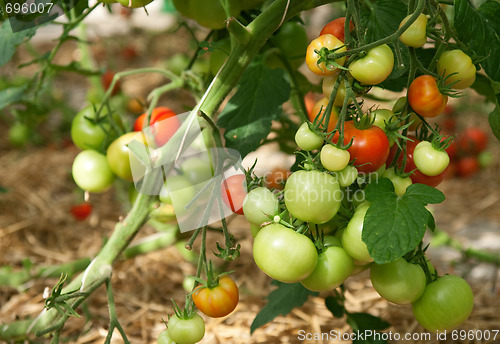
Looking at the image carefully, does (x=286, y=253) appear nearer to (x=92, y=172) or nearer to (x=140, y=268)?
(x=92, y=172)

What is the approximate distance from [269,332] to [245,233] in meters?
0.55

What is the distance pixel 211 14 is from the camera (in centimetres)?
74

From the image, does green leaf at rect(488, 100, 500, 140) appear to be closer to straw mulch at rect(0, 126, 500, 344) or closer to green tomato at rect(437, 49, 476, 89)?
green tomato at rect(437, 49, 476, 89)

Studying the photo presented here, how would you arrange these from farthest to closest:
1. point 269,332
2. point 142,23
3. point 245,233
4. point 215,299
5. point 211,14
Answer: point 142,23 < point 245,233 < point 269,332 < point 211,14 < point 215,299

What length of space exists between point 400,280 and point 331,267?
10 centimetres

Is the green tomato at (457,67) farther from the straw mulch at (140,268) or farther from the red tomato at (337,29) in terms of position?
the straw mulch at (140,268)

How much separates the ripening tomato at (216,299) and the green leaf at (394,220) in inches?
8.6

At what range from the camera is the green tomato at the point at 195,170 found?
0.80 metres

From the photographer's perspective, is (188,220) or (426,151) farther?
(188,220)

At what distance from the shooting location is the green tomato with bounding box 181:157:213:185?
2.64 ft

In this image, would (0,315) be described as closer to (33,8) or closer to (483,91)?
(33,8)

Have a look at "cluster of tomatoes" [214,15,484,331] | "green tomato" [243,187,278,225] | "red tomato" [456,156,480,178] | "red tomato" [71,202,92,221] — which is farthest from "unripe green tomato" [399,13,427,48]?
"red tomato" [456,156,480,178]

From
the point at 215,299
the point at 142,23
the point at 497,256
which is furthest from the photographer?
the point at 142,23

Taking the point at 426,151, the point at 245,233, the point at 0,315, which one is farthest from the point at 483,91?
the point at 0,315
